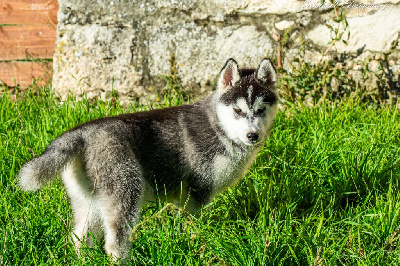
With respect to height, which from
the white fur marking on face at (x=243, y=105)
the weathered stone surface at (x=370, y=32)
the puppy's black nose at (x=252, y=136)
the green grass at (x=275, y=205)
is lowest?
the green grass at (x=275, y=205)

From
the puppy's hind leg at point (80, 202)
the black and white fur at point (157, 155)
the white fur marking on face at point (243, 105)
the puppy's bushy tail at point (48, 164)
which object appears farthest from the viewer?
the white fur marking on face at point (243, 105)

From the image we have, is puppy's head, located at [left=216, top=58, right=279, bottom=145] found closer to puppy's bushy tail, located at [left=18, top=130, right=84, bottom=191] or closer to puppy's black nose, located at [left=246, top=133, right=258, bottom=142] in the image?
puppy's black nose, located at [left=246, top=133, right=258, bottom=142]

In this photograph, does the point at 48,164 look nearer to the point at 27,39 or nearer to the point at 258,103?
the point at 258,103

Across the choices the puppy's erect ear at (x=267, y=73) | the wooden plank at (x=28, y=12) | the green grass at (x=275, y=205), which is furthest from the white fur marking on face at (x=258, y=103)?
the wooden plank at (x=28, y=12)

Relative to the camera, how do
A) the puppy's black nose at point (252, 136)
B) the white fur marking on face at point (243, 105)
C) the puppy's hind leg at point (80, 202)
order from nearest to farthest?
the puppy's hind leg at point (80, 202) < the puppy's black nose at point (252, 136) < the white fur marking on face at point (243, 105)

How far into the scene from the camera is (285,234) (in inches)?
122

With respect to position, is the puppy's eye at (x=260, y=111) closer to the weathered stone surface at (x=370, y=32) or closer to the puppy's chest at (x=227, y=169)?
the puppy's chest at (x=227, y=169)

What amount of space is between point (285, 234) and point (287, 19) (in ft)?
9.62

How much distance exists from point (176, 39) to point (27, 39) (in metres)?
1.95

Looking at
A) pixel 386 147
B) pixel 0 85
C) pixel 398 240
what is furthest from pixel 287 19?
pixel 0 85

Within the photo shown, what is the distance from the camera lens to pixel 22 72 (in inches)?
243

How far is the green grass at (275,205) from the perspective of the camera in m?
2.97

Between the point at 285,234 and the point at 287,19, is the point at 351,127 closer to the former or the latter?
the point at 287,19

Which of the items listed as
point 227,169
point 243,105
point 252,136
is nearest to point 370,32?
point 243,105
